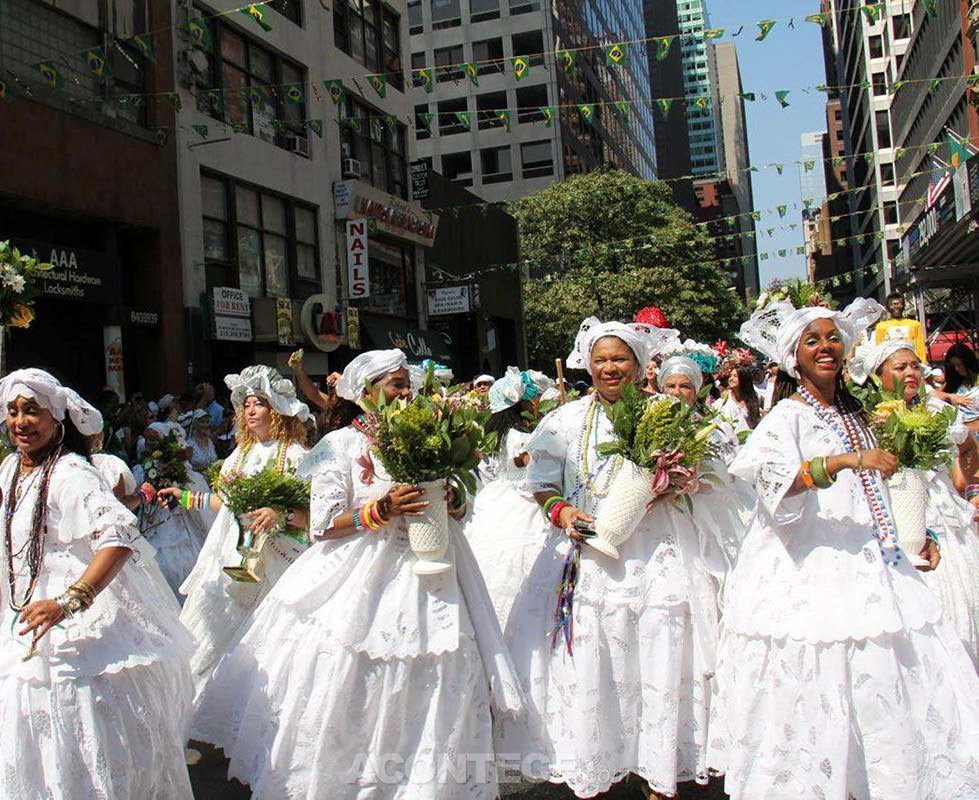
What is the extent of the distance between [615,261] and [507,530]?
32.7 meters

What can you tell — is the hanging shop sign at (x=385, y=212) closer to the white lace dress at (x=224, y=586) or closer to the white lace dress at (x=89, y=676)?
the white lace dress at (x=224, y=586)

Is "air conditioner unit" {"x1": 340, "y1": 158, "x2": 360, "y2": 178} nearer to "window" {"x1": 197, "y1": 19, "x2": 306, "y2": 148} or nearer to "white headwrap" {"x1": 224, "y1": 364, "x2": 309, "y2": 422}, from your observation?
"window" {"x1": 197, "y1": 19, "x2": 306, "y2": 148}

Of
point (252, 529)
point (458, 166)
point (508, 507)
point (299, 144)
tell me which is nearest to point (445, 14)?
point (458, 166)

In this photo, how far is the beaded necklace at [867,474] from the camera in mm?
4062

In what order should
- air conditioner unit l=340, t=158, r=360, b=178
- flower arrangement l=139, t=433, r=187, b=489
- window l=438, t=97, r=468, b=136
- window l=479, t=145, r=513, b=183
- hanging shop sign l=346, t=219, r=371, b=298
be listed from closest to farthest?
flower arrangement l=139, t=433, r=187, b=489, hanging shop sign l=346, t=219, r=371, b=298, air conditioner unit l=340, t=158, r=360, b=178, window l=479, t=145, r=513, b=183, window l=438, t=97, r=468, b=136

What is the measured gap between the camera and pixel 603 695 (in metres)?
4.49

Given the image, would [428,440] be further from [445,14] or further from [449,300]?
[445,14]

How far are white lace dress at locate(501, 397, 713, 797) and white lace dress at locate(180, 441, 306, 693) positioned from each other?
1972 mm

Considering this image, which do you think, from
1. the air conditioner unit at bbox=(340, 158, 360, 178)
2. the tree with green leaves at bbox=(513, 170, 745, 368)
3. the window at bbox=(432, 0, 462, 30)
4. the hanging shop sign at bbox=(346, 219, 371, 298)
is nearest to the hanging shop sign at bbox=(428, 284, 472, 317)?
the hanging shop sign at bbox=(346, 219, 371, 298)

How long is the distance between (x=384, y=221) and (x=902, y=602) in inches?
923

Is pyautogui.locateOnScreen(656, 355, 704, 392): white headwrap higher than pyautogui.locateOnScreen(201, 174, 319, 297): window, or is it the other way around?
pyautogui.locateOnScreen(201, 174, 319, 297): window

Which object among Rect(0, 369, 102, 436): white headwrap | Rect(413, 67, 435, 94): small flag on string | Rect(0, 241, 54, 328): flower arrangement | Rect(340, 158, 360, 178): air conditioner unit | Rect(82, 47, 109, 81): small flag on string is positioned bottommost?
Rect(0, 369, 102, 436): white headwrap

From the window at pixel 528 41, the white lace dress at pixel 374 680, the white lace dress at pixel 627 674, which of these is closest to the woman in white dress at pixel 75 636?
the white lace dress at pixel 374 680

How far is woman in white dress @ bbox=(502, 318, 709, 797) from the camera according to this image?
4.43m
